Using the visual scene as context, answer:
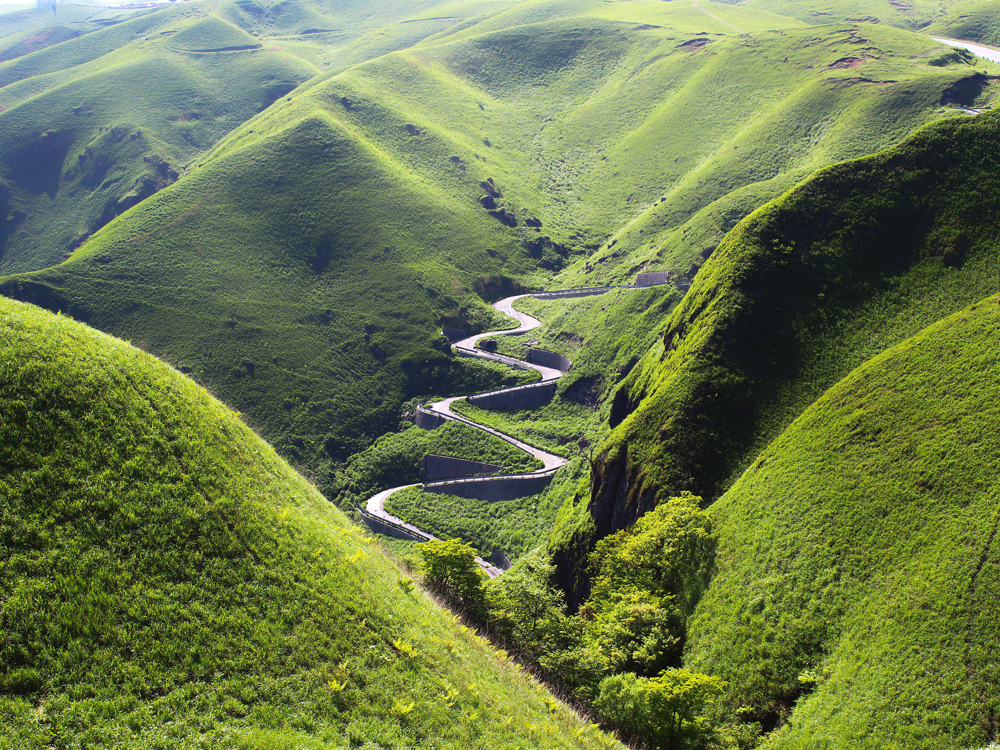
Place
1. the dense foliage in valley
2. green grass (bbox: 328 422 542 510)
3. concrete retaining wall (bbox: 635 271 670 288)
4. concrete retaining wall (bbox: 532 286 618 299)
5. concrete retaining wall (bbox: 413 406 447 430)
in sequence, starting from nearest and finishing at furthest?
the dense foliage in valley, green grass (bbox: 328 422 542 510), concrete retaining wall (bbox: 413 406 447 430), concrete retaining wall (bbox: 635 271 670 288), concrete retaining wall (bbox: 532 286 618 299)

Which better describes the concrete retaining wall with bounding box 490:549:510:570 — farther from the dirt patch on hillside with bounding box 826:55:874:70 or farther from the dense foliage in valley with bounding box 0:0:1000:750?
the dirt patch on hillside with bounding box 826:55:874:70

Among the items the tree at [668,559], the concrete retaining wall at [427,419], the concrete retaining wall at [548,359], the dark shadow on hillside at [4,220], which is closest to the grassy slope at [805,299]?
the tree at [668,559]

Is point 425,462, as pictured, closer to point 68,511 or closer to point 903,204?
point 903,204

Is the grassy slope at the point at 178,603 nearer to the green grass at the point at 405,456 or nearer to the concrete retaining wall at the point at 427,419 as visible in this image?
the green grass at the point at 405,456

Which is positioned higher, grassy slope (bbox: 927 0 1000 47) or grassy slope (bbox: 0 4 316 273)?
grassy slope (bbox: 927 0 1000 47)

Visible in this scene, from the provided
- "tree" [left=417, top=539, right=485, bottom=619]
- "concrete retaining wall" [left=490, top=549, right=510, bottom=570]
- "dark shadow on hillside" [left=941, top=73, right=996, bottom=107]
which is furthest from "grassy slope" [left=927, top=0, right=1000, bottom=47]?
"tree" [left=417, top=539, right=485, bottom=619]

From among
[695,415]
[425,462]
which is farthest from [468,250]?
[695,415]
